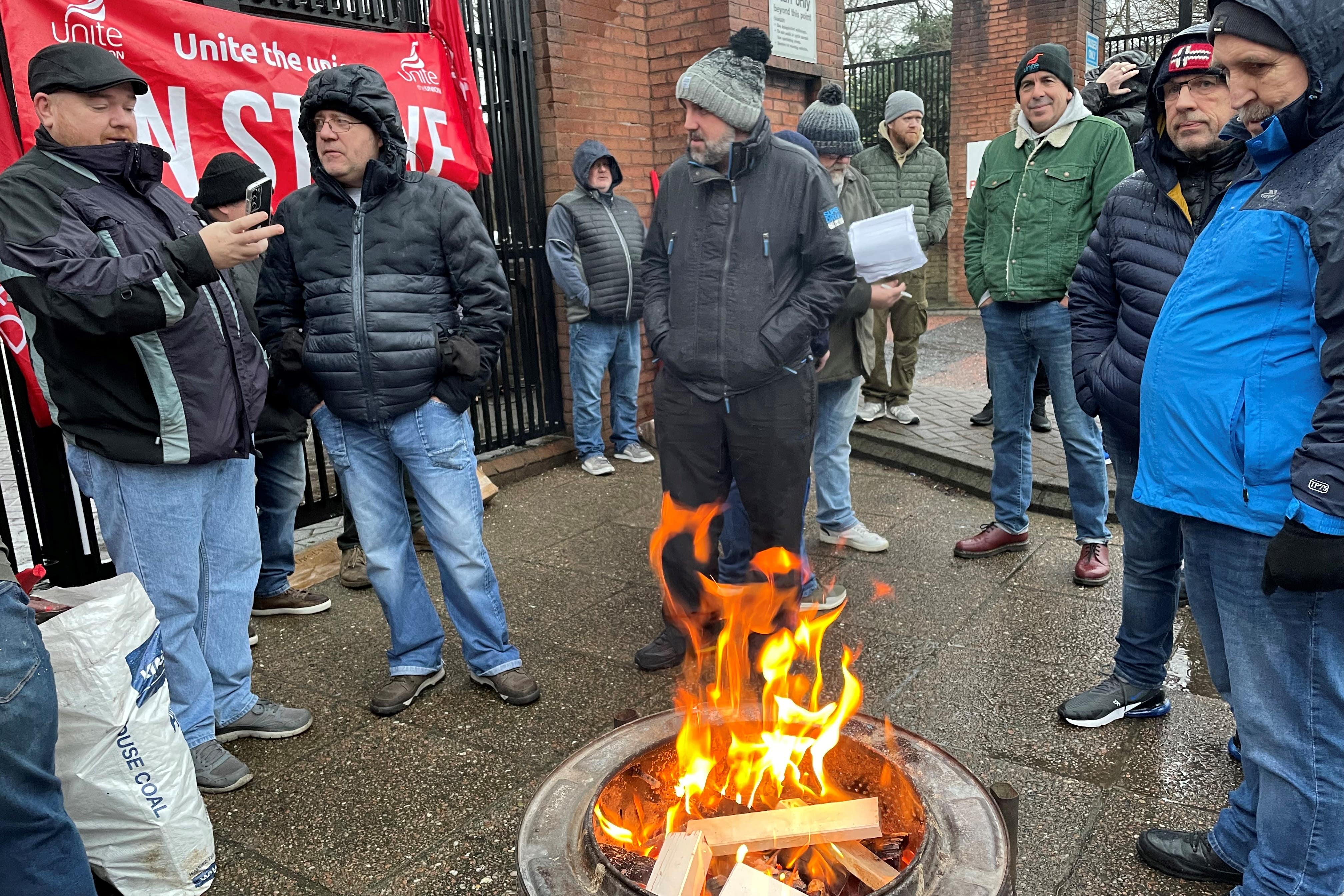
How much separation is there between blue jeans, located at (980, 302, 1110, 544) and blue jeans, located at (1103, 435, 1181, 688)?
113cm

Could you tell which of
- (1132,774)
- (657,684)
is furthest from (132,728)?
(1132,774)

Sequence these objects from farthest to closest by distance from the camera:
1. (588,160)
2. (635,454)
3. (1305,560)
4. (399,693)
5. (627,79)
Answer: (627,79), (635,454), (588,160), (399,693), (1305,560)

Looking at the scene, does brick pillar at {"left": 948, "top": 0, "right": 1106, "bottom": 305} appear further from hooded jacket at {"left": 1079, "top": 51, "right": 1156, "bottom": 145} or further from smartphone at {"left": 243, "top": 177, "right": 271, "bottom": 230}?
smartphone at {"left": 243, "top": 177, "right": 271, "bottom": 230}

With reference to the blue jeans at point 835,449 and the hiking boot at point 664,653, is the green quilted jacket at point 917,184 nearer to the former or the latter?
the blue jeans at point 835,449

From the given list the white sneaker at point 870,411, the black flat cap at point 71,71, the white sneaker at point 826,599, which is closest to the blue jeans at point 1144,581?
the white sneaker at point 826,599

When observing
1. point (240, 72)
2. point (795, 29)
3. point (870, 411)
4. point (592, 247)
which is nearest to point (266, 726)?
point (240, 72)

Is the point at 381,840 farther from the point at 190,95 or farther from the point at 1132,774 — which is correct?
the point at 190,95

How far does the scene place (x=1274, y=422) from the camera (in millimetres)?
1988

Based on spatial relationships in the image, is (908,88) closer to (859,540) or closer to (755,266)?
(859,540)

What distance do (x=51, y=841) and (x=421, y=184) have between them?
236 centimetres

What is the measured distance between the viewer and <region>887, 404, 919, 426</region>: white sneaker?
7.32 m

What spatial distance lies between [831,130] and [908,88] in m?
11.9

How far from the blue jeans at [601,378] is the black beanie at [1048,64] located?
3.26 meters

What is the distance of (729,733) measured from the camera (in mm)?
2262
